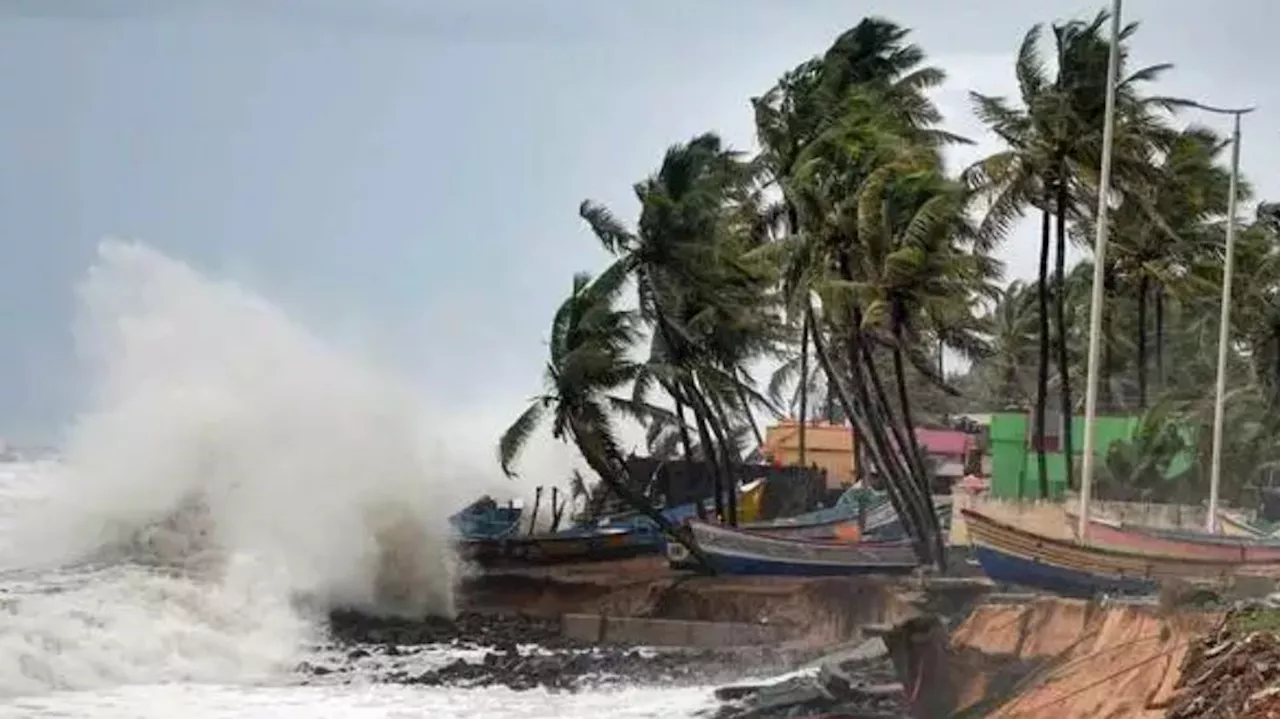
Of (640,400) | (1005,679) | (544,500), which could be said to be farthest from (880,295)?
(544,500)

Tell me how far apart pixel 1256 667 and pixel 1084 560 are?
35.3 feet

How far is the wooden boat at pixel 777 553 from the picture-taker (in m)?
31.5

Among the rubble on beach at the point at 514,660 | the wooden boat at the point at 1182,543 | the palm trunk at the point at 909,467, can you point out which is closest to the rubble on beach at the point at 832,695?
the rubble on beach at the point at 514,660

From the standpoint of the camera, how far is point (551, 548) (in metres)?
35.0

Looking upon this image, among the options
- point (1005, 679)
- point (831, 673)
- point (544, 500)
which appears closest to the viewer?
point (1005, 679)

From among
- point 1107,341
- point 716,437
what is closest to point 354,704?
point 716,437

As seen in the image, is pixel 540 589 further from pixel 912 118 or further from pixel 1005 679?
pixel 1005 679

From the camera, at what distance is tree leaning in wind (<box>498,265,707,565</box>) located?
1319 inches

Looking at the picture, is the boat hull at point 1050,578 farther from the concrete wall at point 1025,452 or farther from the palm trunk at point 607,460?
the concrete wall at point 1025,452

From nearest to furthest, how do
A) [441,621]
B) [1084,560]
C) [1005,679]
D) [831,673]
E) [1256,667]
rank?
[1256,667]
[1005,679]
[831,673]
[1084,560]
[441,621]

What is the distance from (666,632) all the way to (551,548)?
7588 millimetres

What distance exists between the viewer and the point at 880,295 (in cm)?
2898

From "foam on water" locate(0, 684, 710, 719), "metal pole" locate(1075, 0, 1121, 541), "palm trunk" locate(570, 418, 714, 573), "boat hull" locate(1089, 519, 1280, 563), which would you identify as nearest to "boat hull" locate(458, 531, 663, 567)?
"palm trunk" locate(570, 418, 714, 573)

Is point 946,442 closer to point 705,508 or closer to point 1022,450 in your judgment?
point 1022,450
